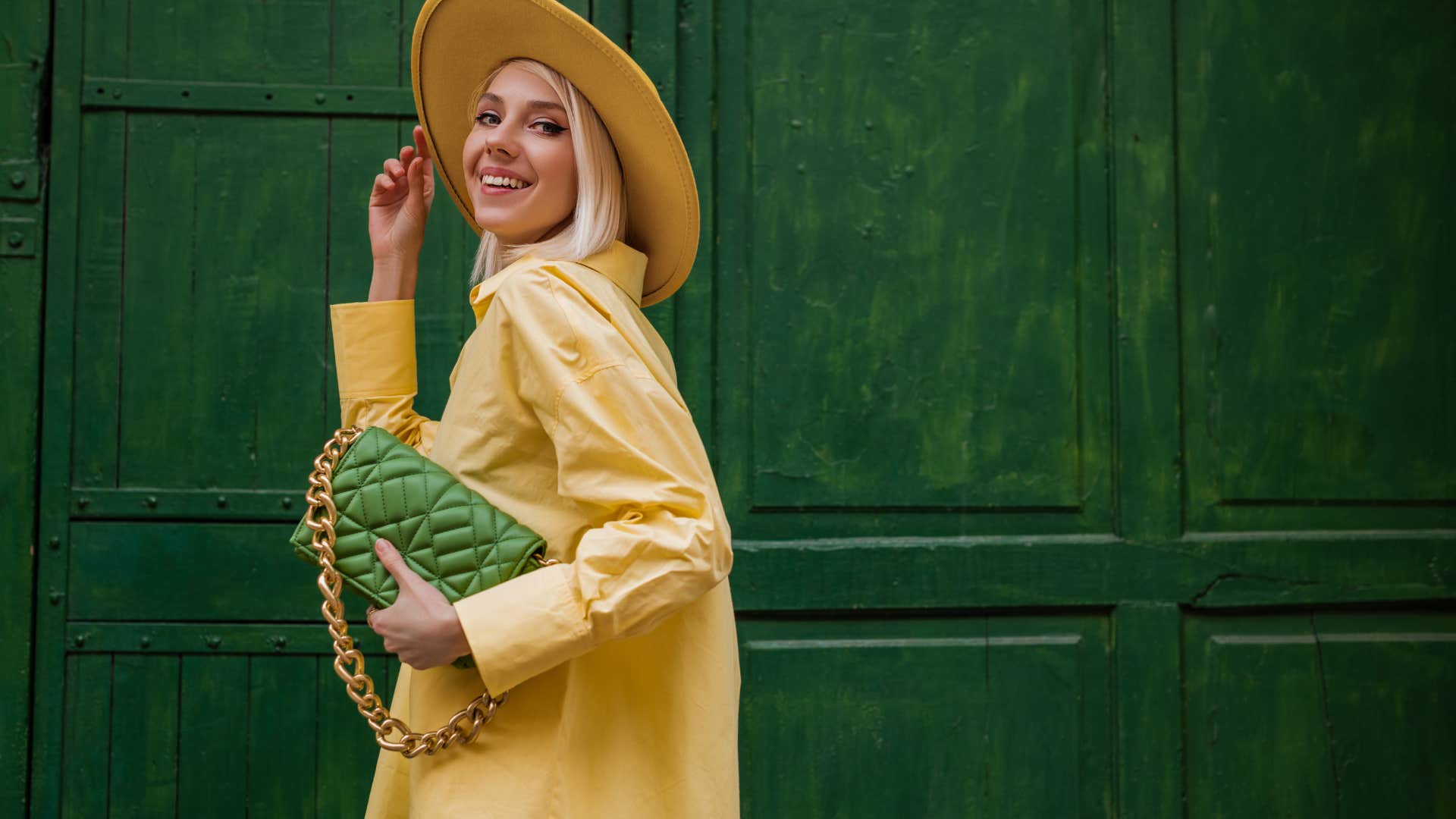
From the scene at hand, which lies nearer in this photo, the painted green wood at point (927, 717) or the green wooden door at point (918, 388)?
the green wooden door at point (918, 388)

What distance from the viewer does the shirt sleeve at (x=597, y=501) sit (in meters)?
1.38

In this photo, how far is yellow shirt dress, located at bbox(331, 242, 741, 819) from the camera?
139 centimetres

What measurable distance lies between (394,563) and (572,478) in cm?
24

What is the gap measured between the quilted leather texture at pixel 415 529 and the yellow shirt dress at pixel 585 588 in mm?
51

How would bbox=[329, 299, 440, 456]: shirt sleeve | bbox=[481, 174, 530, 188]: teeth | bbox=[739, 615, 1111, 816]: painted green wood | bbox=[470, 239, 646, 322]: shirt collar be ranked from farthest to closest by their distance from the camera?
1. bbox=[739, 615, 1111, 816]: painted green wood
2. bbox=[329, 299, 440, 456]: shirt sleeve
3. bbox=[481, 174, 530, 188]: teeth
4. bbox=[470, 239, 646, 322]: shirt collar

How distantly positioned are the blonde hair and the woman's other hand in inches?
18.1

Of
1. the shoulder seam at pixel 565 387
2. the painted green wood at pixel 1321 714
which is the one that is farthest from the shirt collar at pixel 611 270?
the painted green wood at pixel 1321 714

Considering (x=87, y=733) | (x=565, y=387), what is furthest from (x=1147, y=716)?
(x=87, y=733)

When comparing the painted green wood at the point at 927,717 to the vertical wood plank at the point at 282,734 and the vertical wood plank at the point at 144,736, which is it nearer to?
the vertical wood plank at the point at 282,734

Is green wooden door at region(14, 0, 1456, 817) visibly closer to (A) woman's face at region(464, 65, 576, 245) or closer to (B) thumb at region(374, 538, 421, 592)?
(A) woman's face at region(464, 65, 576, 245)

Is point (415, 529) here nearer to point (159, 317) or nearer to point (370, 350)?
point (370, 350)

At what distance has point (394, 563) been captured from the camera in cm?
146

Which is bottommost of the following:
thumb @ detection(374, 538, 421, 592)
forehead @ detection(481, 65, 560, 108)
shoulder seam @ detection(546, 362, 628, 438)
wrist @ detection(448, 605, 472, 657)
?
wrist @ detection(448, 605, 472, 657)

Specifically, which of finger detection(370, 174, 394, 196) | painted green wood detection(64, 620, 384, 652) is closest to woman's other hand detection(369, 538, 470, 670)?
finger detection(370, 174, 394, 196)
